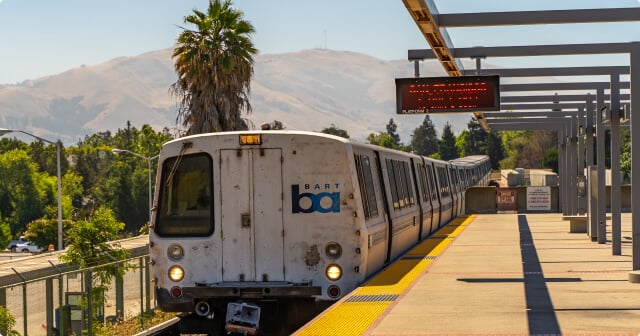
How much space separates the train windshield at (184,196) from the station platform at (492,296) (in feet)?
8.18

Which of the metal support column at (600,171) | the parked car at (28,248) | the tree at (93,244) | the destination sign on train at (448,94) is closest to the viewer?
the destination sign on train at (448,94)

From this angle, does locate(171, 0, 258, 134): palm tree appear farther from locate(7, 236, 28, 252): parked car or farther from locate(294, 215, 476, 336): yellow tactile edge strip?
locate(7, 236, 28, 252): parked car

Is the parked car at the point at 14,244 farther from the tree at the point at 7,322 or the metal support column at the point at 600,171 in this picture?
the tree at the point at 7,322

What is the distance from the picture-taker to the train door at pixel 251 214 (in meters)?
14.7

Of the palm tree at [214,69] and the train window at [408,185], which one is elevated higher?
the palm tree at [214,69]

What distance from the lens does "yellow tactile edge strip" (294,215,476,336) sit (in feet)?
37.4

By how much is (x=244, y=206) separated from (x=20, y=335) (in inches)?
242

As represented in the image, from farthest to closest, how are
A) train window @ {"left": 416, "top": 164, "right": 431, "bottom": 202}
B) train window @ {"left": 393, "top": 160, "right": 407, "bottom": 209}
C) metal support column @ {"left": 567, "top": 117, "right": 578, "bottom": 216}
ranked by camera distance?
metal support column @ {"left": 567, "top": 117, "right": 578, "bottom": 216}, train window @ {"left": 416, "top": 164, "right": 431, "bottom": 202}, train window @ {"left": 393, "top": 160, "right": 407, "bottom": 209}

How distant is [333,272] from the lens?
14.5m

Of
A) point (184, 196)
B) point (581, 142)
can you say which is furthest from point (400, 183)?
point (581, 142)

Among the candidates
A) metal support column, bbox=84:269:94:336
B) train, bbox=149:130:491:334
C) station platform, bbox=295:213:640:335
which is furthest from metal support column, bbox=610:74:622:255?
metal support column, bbox=84:269:94:336

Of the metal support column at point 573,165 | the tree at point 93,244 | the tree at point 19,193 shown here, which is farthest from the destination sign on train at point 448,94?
the tree at point 19,193

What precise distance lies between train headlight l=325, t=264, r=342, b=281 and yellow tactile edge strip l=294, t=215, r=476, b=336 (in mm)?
356

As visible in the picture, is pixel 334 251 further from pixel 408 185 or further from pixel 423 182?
pixel 423 182
